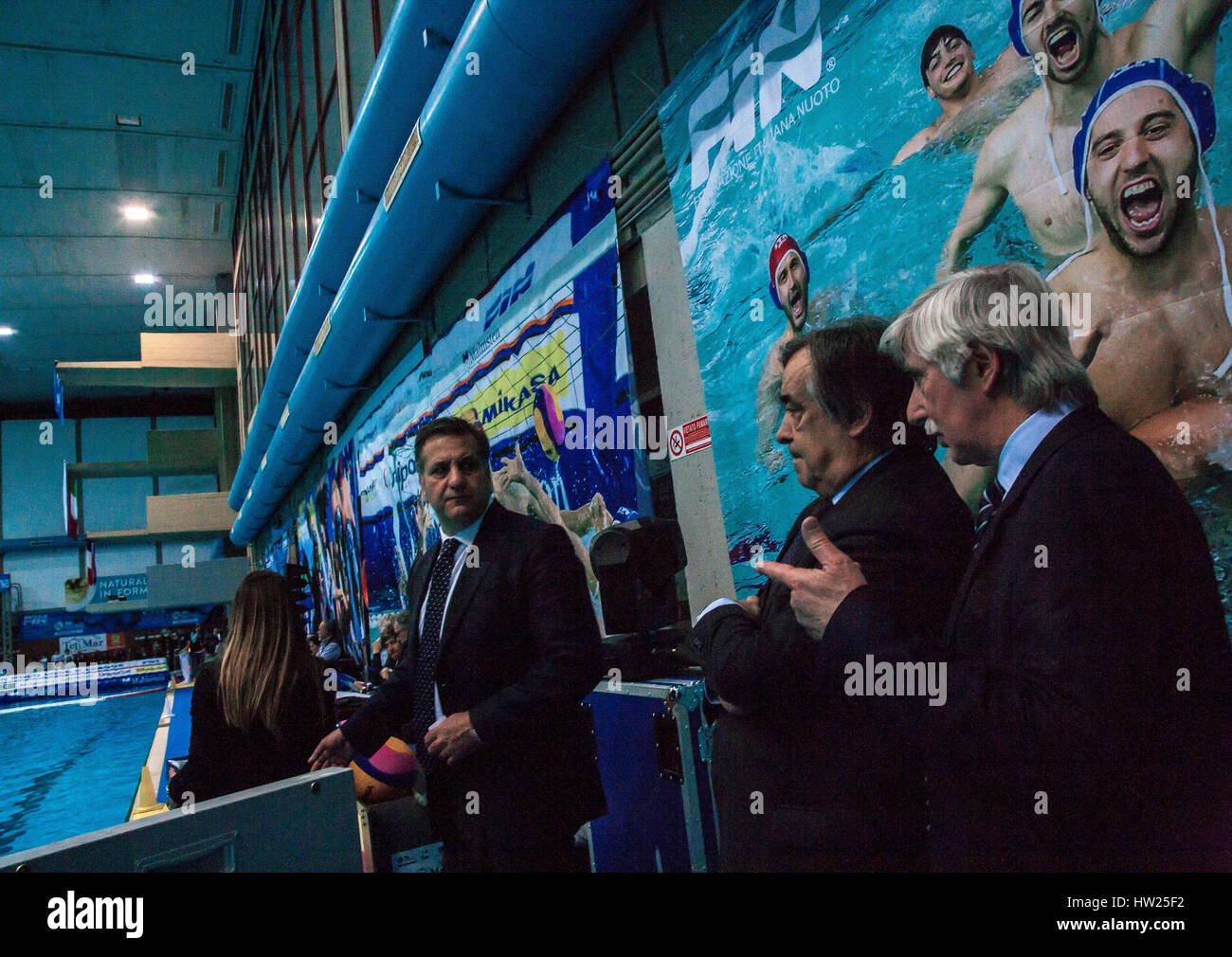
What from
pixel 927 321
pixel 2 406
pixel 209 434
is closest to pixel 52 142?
pixel 209 434

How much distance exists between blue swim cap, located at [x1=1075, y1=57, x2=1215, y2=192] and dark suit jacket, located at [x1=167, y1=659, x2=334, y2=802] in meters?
2.19

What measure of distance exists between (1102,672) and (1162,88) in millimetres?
826

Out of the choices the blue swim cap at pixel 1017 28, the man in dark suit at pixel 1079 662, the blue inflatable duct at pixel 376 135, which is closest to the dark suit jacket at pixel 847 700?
the man in dark suit at pixel 1079 662

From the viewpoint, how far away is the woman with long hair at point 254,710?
2.02 meters

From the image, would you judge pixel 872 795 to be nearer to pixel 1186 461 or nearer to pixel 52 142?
pixel 1186 461

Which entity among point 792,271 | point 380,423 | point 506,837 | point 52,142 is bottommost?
point 506,837

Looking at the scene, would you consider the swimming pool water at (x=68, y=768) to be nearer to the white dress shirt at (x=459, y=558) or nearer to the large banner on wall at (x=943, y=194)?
the white dress shirt at (x=459, y=558)

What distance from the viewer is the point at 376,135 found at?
339cm

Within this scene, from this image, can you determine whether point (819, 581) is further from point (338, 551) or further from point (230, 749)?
point (338, 551)

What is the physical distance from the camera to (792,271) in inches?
70.9

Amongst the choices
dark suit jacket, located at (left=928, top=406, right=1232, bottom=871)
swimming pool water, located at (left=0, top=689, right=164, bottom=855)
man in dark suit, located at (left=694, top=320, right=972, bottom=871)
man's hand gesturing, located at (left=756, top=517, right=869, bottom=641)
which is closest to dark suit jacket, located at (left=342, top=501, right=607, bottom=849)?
man in dark suit, located at (left=694, top=320, right=972, bottom=871)

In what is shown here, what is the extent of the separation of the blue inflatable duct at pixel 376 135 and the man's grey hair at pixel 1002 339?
2336mm

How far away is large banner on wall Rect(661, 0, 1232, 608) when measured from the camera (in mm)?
1037

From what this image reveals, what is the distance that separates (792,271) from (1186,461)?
958 mm
